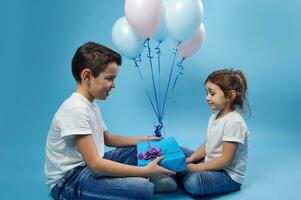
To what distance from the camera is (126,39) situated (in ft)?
6.43

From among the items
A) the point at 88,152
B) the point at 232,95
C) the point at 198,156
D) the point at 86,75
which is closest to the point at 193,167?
the point at 198,156

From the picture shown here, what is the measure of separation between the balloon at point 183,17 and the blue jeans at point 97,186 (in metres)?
0.71

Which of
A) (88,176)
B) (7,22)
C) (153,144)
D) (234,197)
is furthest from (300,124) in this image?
(7,22)

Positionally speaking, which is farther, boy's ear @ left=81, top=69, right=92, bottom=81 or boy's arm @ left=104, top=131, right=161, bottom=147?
boy's arm @ left=104, top=131, right=161, bottom=147

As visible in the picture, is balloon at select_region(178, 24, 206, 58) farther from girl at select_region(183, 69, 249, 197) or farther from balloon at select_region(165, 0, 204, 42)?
girl at select_region(183, 69, 249, 197)

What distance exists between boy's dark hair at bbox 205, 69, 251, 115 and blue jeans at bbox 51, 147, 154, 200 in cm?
55

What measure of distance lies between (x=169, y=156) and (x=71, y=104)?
18.2 inches

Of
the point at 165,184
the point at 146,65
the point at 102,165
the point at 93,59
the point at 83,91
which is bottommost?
the point at 165,184

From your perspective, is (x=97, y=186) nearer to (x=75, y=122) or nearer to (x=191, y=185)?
(x=75, y=122)

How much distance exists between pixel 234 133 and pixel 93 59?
68cm

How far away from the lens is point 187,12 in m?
1.76

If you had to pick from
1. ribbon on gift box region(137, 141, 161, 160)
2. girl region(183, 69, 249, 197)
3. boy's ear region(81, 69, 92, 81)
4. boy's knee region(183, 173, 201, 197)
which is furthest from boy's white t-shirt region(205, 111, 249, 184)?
boy's ear region(81, 69, 92, 81)

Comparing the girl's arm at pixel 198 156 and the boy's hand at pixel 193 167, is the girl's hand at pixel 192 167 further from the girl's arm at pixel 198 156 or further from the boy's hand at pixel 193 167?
the girl's arm at pixel 198 156

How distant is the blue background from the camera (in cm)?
261
